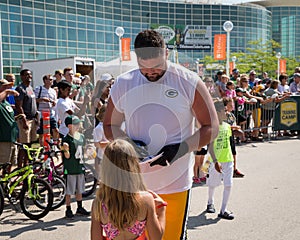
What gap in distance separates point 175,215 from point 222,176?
328 cm

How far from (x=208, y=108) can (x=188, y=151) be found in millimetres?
316

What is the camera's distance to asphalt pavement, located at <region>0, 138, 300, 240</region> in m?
5.07

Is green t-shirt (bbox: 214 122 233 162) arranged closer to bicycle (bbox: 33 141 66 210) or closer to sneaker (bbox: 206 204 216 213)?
sneaker (bbox: 206 204 216 213)

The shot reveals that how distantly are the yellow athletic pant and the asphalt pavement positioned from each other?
2227mm

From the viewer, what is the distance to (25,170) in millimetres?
5832

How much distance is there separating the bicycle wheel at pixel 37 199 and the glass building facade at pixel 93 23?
121ft

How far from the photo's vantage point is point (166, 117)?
272 centimetres

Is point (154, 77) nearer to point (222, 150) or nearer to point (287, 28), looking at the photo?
point (222, 150)

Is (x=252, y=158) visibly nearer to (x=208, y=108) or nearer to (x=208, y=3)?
(x=208, y=108)

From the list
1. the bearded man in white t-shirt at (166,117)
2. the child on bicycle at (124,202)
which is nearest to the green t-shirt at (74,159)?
the bearded man in white t-shirt at (166,117)

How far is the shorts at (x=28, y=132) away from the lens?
8.06 metres

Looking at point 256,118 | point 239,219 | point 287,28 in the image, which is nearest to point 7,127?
point 239,219

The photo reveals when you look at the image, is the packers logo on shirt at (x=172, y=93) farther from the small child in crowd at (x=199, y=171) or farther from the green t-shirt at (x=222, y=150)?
the small child in crowd at (x=199, y=171)

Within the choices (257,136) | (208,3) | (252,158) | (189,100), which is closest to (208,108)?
(189,100)
